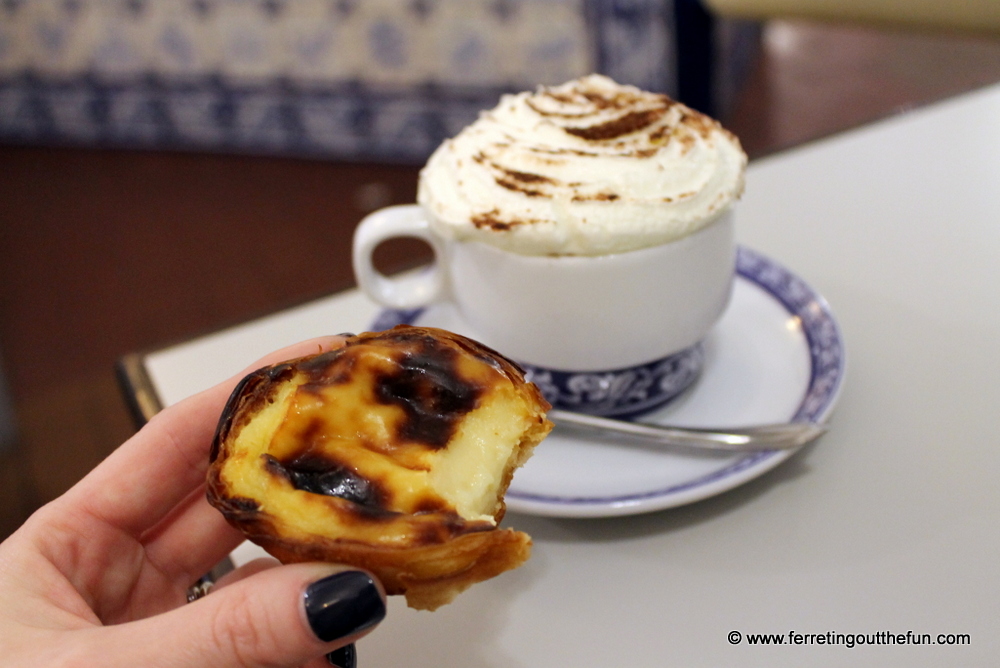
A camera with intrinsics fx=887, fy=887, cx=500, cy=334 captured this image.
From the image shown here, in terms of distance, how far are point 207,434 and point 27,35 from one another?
2.57 metres

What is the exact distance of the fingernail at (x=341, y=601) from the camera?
0.40 metres

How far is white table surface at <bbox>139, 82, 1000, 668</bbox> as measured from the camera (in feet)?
1.78

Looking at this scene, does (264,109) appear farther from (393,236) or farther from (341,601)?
(341,601)

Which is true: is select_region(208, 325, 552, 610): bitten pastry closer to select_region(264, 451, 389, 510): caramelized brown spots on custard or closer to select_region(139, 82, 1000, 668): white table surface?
select_region(264, 451, 389, 510): caramelized brown spots on custard

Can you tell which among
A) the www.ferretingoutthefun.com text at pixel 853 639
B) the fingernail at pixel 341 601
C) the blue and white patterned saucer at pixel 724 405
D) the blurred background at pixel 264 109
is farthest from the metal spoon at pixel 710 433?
the blurred background at pixel 264 109

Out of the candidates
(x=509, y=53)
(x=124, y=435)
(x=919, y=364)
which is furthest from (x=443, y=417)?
(x=509, y=53)

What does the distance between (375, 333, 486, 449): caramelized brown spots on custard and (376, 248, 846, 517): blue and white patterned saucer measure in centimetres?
15

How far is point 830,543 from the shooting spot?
0.59 meters

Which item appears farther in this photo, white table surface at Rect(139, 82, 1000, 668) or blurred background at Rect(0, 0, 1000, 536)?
blurred background at Rect(0, 0, 1000, 536)

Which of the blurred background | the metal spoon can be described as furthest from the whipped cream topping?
the blurred background

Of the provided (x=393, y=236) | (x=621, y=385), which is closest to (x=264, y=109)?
(x=393, y=236)

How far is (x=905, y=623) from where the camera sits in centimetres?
54

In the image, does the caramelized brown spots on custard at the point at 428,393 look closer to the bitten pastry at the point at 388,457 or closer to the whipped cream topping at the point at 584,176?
the bitten pastry at the point at 388,457

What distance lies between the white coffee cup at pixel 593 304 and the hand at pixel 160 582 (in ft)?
0.50
